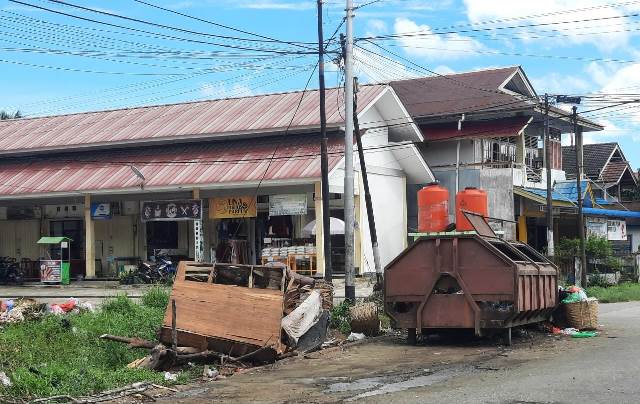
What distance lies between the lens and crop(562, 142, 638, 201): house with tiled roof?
4450 cm

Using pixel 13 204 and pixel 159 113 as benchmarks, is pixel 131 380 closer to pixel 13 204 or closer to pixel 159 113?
pixel 13 204

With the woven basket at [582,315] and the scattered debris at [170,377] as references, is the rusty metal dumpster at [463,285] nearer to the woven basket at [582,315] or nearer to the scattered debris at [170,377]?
the woven basket at [582,315]

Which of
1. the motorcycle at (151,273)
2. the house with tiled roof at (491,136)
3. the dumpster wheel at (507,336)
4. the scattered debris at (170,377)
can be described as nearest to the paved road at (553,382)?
the dumpster wheel at (507,336)

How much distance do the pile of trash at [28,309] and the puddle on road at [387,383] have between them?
724cm

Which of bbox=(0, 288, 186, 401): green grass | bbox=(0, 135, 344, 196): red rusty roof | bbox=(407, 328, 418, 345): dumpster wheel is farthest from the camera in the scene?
bbox=(0, 135, 344, 196): red rusty roof

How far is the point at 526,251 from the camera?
57.6ft

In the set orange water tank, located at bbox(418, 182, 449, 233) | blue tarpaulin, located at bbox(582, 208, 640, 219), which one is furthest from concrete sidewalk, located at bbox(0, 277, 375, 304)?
blue tarpaulin, located at bbox(582, 208, 640, 219)

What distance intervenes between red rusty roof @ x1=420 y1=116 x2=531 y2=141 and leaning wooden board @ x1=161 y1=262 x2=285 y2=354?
22.8m

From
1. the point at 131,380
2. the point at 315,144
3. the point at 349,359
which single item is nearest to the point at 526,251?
the point at 349,359

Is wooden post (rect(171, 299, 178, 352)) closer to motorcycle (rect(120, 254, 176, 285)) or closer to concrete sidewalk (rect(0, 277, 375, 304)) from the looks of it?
concrete sidewalk (rect(0, 277, 375, 304))

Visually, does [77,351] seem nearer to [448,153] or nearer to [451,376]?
[451,376]

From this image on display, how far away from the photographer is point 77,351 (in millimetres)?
13281

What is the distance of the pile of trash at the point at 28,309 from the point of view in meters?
15.4

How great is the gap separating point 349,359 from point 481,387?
3901 mm
